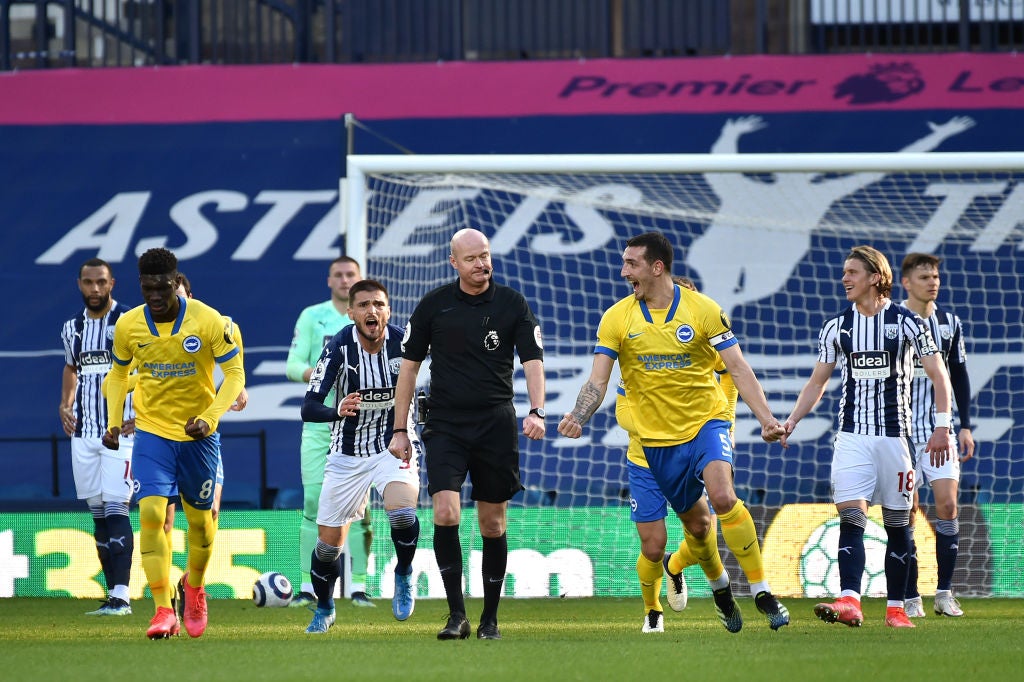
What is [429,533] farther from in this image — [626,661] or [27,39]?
[27,39]

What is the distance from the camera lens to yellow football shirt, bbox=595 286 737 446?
732 centimetres

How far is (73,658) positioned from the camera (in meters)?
6.53

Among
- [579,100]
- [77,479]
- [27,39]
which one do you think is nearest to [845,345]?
[77,479]

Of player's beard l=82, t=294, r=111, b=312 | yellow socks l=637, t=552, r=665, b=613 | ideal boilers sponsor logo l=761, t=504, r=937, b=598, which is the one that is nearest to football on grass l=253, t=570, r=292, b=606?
player's beard l=82, t=294, r=111, b=312

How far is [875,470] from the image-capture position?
7.93 metres

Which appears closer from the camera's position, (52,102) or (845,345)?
(845,345)

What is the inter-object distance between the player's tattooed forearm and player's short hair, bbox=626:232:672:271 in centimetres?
72

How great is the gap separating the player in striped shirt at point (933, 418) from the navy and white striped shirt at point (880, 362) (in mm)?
741

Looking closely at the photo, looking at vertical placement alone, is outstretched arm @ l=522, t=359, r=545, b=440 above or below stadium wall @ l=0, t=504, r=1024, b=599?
above

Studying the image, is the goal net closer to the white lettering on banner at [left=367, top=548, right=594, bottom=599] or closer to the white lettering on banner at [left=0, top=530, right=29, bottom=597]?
the white lettering on banner at [left=367, top=548, right=594, bottom=599]

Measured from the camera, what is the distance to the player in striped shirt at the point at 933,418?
864 centimetres

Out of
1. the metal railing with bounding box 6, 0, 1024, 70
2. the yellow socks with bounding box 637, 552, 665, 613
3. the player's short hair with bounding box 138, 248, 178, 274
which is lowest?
the yellow socks with bounding box 637, 552, 665, 613

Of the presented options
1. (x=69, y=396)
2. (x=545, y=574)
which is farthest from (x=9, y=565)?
(x=545, y=574)

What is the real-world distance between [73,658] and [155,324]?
1845mm
